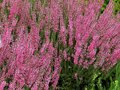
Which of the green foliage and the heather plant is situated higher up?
the heather plant

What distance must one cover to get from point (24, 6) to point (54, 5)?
0.29 m

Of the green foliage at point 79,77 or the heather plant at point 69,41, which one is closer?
the heather plant at point 69,41

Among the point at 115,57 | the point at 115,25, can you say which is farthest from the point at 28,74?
the point at 115,25

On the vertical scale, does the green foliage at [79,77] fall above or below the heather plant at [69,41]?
below

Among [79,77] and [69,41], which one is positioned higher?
[69,41]

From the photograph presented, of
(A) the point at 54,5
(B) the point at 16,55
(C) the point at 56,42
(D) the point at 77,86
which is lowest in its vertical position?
(D) the point at 77,86

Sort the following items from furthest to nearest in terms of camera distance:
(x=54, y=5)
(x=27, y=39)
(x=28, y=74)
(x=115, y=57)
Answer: (x=54, y=5) → (x=115, y=57) → (x=27, y=39) → (x=28, y=74)

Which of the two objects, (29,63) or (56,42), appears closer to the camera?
(29,63)

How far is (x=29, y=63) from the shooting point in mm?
2131

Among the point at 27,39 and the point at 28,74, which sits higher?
the point at 27,39

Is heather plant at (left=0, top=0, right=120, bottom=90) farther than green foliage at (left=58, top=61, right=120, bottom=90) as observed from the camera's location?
No

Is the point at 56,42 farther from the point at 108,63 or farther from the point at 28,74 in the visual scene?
the point at 28,74

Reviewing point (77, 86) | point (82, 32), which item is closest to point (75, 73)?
point (77, 86)

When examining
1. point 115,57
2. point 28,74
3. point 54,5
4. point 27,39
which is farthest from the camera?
point 54,5
